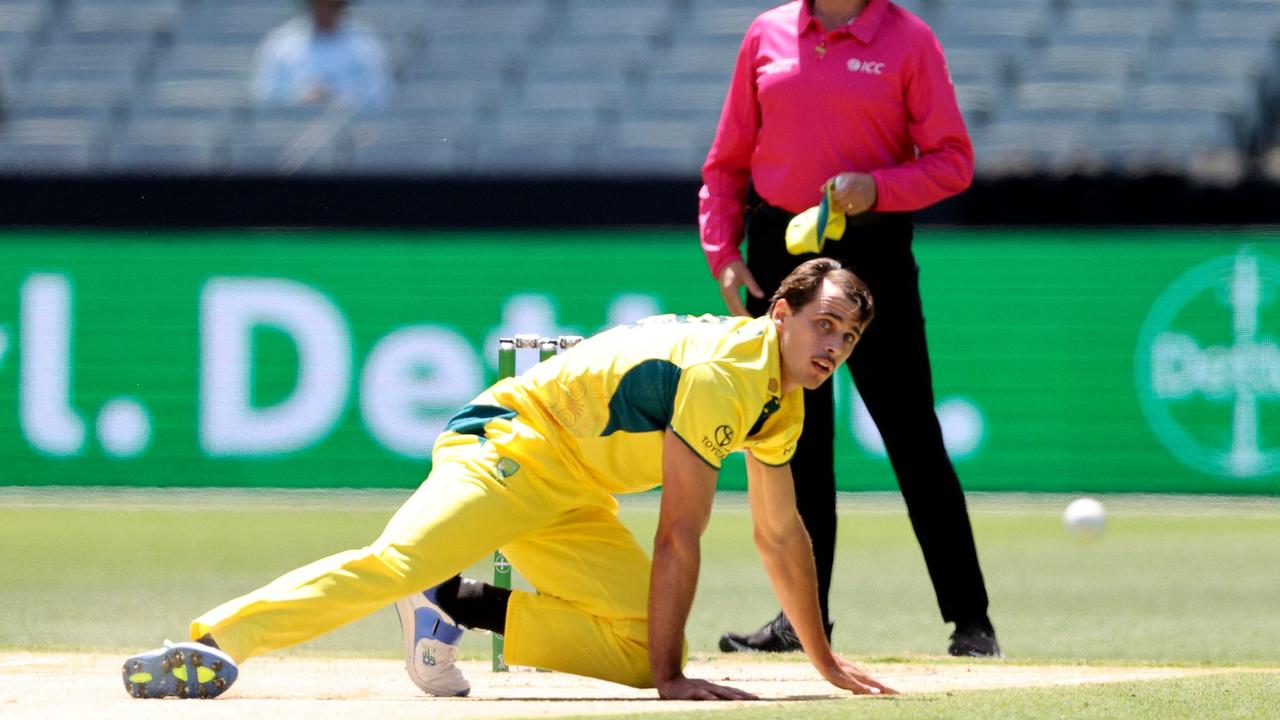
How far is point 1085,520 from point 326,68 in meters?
6.77

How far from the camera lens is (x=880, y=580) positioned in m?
8.56

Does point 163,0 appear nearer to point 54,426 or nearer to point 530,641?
point 54,426

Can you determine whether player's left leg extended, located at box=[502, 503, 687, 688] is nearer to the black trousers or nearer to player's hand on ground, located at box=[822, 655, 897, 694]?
player's hand on ground, located at box=[822, 655, 897, 694]

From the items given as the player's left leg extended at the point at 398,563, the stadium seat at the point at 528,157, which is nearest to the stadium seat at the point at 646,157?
the stadium seat at the point at 528,157

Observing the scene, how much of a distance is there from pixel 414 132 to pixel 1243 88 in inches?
225

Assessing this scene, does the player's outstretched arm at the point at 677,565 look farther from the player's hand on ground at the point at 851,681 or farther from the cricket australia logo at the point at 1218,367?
the cricket australia logo at the point at 1218,367

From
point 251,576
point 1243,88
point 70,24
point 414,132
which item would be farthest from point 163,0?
point 251,576

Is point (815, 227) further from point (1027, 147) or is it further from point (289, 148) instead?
point (1027, 147)

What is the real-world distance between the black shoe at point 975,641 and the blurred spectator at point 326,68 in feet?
29.1

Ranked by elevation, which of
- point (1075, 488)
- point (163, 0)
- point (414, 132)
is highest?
point (163, 0)

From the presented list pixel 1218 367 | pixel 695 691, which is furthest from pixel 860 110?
pixel 1218 367

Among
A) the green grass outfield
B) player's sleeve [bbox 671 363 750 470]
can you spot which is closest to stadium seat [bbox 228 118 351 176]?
the green grass outfield

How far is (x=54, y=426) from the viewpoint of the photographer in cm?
1158

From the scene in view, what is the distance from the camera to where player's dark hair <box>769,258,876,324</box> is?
485 cm
